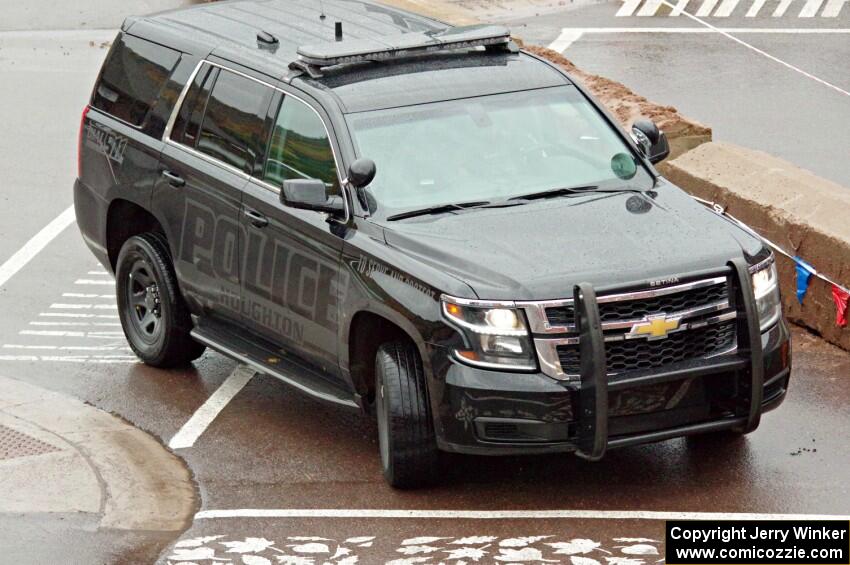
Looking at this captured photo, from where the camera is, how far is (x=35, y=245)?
13008 mm

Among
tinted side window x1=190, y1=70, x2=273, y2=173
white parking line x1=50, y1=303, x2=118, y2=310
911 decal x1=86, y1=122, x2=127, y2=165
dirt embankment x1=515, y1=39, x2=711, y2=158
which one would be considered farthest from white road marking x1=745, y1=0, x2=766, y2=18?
tinted side window x1=190, y1=70, x2=273, y2=173

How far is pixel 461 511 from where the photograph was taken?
313 inches

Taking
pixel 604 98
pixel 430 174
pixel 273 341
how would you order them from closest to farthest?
pixel 430 174 → pixel 273 341 → pixel 604 98

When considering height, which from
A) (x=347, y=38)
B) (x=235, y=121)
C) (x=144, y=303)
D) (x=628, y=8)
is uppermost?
(x=347, y=38)

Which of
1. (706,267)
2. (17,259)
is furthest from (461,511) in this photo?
(17,259)

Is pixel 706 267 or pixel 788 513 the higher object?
pixel 706 267

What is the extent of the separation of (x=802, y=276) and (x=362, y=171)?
11.1 ft

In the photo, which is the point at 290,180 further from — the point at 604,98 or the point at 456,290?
the point at 604,98

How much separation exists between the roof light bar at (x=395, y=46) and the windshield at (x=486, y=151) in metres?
0.42

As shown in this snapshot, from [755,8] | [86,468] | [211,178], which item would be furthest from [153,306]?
[755,8]

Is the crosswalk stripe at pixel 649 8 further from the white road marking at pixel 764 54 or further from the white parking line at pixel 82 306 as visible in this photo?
the white parking line at pixel 82 306

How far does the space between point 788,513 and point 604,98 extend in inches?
256

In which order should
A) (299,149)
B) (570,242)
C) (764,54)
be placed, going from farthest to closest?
Answer: (764,54) → (299,149) → (570,242)

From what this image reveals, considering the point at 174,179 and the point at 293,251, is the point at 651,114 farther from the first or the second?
the point at 293,251
